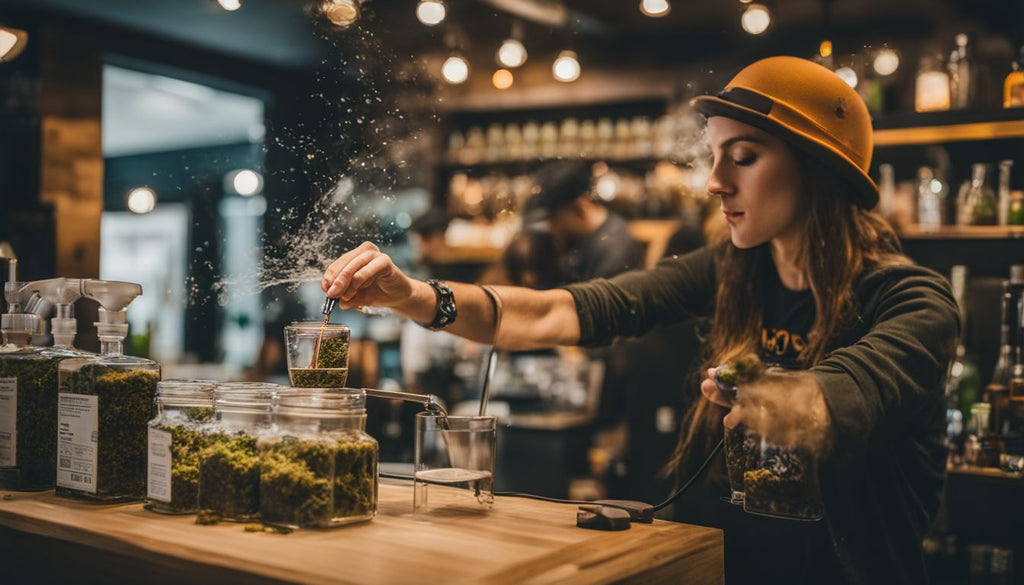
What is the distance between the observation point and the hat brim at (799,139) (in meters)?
1.44

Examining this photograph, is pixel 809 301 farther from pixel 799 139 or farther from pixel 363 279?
pixel 363 279

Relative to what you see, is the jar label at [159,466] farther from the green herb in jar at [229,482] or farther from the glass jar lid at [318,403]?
the glass jar lid at [318,403]

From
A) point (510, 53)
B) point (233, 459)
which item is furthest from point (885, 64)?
point (233, 459)

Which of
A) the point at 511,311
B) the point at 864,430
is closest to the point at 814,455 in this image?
the point at 864,430

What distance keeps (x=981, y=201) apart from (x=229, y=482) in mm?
2691

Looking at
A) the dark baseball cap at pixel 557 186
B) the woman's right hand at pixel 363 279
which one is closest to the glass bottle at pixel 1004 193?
the dark baseball cap at pixel 557 186

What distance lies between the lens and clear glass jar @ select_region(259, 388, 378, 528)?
3.75 ft

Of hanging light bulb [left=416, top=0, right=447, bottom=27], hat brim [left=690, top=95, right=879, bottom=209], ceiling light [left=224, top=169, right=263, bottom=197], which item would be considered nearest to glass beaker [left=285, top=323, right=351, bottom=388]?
ceiling light [left=224, top=169, right=263, bottom=197]

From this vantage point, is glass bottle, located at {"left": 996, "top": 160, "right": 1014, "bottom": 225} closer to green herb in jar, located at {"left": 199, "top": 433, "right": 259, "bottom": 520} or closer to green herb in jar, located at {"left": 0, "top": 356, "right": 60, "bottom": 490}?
green herb in jar, located at {"left": 199, "top": 433, "right": 259, "bottom": 520}

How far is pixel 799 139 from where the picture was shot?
1437mm

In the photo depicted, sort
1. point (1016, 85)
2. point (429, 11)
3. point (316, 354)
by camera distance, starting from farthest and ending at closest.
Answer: point (1016, 85)
point (429, 11)
point (316, 354)

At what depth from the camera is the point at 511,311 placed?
1732mm

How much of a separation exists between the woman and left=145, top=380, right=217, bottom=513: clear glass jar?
0.26m

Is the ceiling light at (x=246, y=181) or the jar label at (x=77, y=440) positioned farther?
the ceiling light at (x=246, y=181)
